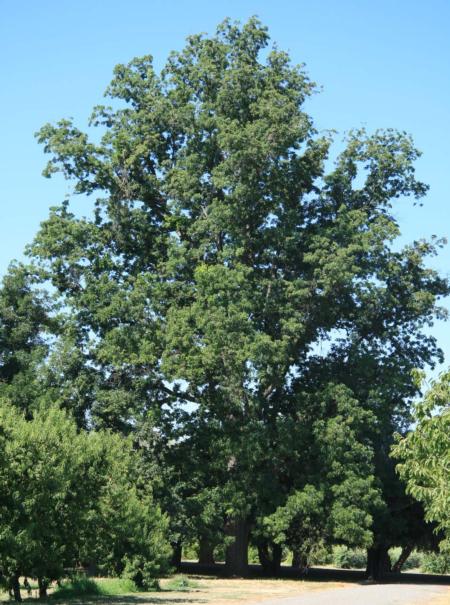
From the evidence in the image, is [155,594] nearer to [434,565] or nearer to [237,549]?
[237,549]

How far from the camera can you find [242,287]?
36.8 metres

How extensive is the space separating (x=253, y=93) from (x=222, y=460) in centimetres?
1625

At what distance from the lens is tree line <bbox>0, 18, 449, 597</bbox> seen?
119ft

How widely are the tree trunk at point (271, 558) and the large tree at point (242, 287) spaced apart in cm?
98

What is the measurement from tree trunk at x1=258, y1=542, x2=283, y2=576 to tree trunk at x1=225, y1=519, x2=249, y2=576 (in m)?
2.25

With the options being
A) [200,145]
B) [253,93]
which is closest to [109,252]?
[200,145]

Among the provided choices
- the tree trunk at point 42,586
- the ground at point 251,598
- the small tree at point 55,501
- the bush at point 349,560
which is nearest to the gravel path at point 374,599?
the ground at point 251,598

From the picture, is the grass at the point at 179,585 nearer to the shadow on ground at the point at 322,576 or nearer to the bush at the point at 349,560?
the shadow on ground at the point at 322,576

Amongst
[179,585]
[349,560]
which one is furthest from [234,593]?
[349,560]

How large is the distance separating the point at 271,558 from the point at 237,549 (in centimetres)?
582

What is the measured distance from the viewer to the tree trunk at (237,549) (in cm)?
3862

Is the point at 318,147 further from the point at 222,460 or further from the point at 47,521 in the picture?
the point at 47,521

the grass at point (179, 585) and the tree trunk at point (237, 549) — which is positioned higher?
the tree trunk at point (237, 549)

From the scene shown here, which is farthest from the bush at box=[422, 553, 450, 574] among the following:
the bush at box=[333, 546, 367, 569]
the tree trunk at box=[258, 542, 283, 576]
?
the tree trunk at box=[258, 542, 283, 576]
